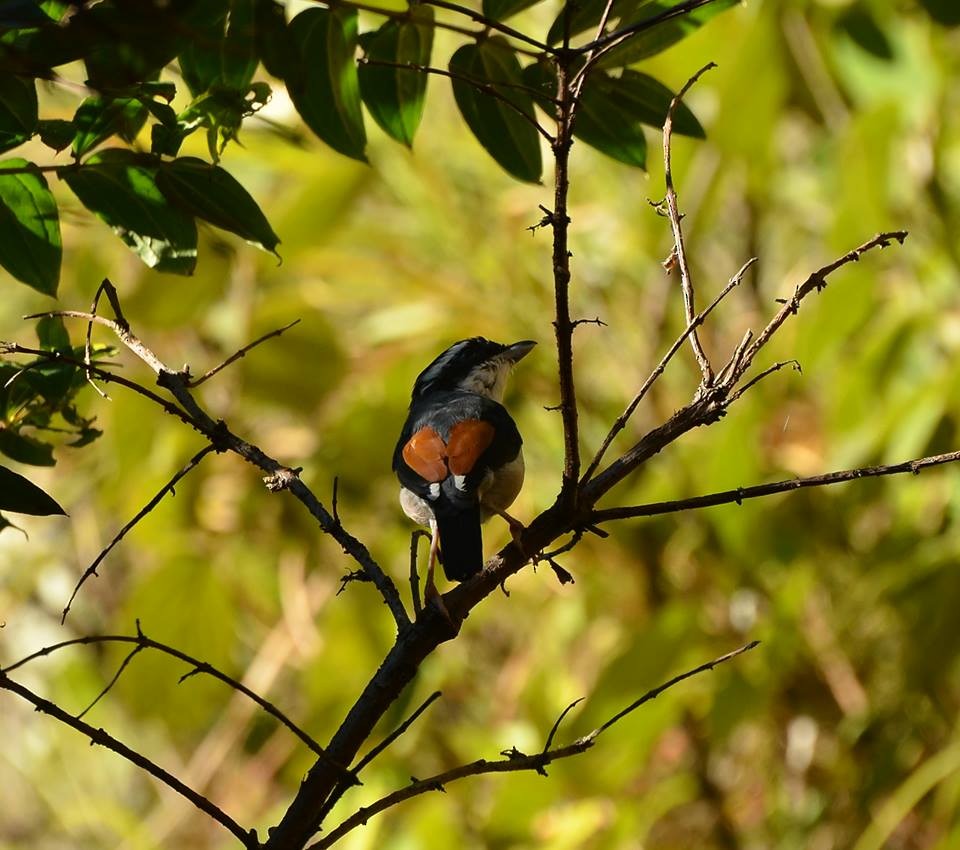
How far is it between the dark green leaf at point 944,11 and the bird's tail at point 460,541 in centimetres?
100

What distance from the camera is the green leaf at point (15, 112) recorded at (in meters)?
1.20

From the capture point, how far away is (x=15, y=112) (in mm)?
1202

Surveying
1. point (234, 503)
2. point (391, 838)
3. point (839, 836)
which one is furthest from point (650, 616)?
point (234, 503)

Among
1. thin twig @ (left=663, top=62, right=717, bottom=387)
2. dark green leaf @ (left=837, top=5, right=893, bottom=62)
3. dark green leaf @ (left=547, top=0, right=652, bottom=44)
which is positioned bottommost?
thin twig @ (left=663, top=62, right=717, bottom=387)

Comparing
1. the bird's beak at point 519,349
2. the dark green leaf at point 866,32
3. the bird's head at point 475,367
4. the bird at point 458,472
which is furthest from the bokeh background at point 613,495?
the bird at point 458,472

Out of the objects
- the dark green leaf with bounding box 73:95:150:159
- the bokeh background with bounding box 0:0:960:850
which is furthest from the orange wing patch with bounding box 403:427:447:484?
the bokeh background with bounding box 0:0:960:850

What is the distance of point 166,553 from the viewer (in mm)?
2902

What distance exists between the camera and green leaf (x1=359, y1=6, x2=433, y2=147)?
58.6 inches

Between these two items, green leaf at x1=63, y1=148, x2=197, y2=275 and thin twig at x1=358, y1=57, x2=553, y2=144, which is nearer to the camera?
thin twig at x1=358, y1=57, x2=553, y2=144

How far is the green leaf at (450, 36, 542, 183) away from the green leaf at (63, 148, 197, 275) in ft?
1.26

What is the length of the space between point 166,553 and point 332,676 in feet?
1.62

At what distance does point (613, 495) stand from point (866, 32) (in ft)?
4.00

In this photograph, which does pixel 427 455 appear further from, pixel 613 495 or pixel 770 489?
pixel 613 495

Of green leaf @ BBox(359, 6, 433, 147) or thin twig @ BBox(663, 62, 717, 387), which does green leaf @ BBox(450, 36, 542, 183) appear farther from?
thin twig @ BBox(663, 62, 717, 387)
